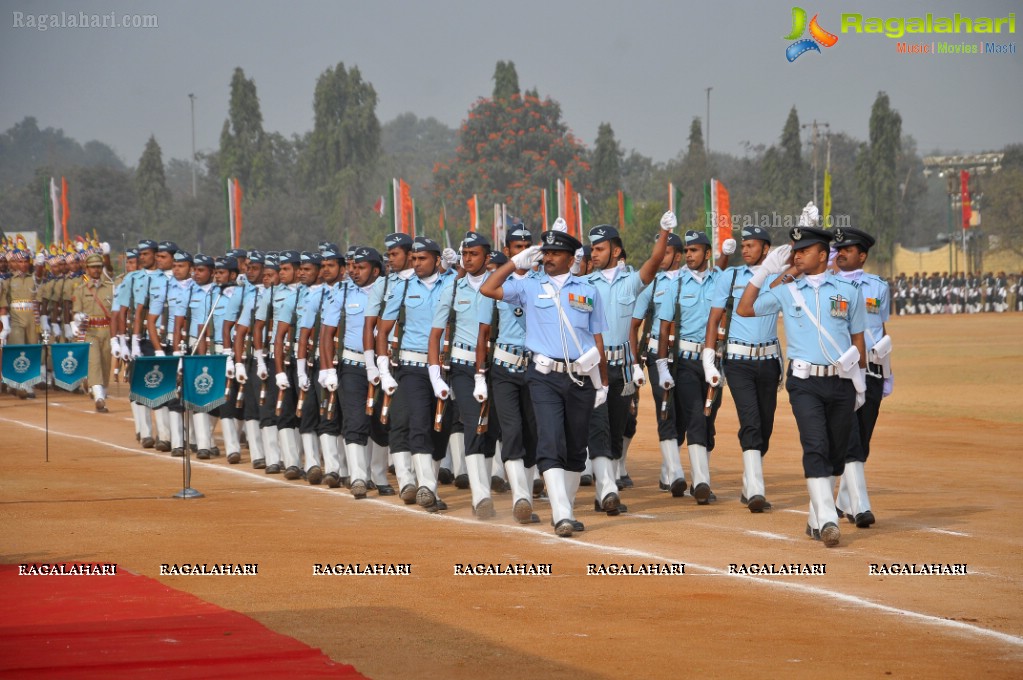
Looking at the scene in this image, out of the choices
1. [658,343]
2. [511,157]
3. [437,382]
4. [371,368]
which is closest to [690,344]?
[658,343]

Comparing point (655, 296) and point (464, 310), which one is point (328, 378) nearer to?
point (464, 310)

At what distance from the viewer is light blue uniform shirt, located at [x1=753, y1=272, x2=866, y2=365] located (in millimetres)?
10648

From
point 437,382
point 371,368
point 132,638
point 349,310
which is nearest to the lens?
point 132,638

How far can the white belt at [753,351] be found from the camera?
40.6 ft

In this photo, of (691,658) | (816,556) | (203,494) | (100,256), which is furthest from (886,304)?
(100,256)

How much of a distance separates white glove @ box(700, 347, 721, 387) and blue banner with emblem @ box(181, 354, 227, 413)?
16.0 ft

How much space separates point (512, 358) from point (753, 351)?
7.46 feet

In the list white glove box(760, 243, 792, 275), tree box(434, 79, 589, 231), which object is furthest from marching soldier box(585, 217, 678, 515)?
tree box(434, 79, 589, 231)

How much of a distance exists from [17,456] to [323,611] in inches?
409

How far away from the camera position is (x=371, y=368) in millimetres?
12758

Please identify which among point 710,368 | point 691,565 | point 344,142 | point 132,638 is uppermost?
point 344,142

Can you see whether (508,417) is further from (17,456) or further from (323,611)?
(17,456)

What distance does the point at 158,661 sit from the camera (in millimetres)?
6711

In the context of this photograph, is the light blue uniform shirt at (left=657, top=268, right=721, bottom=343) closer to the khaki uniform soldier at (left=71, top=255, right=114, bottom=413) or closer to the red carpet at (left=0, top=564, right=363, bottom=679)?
the red carpet at (left=0, top=564, right=363, bottom=679)
